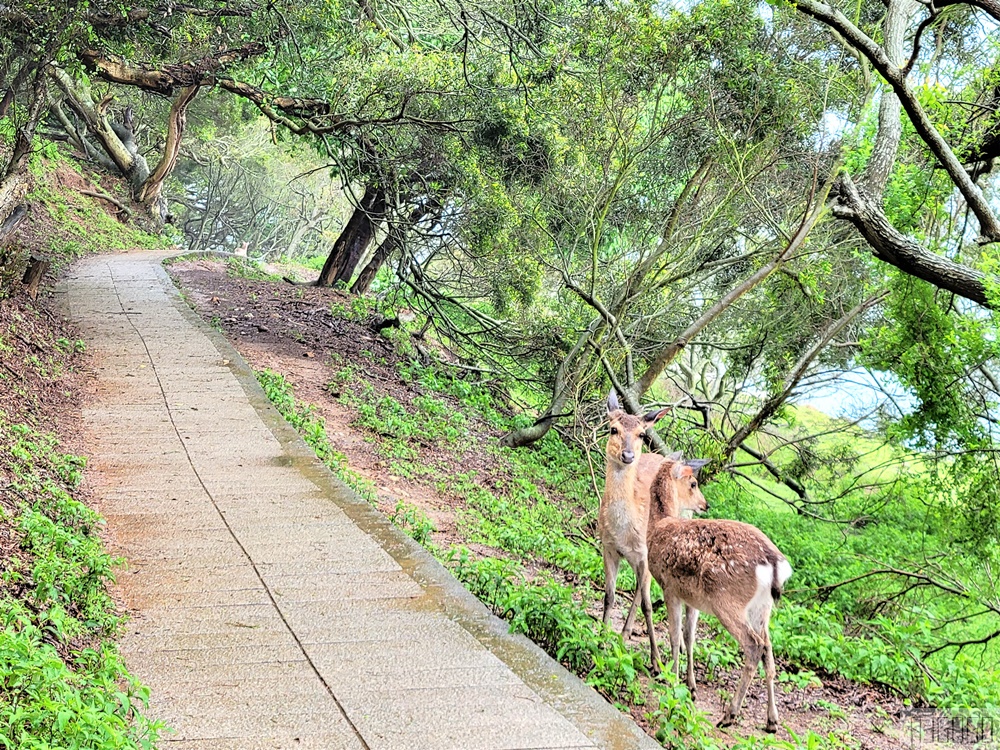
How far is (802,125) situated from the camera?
10008 millimetres

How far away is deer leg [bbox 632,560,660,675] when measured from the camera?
542 centimetres

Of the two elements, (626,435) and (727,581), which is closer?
(727,581)

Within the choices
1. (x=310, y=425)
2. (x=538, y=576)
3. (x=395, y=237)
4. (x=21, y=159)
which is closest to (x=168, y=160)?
(x=21, y=159)

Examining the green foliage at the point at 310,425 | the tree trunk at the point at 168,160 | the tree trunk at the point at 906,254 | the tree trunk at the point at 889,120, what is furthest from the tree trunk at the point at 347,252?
the tree trunk at the point at 906,254

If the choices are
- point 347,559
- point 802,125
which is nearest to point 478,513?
point 347,559

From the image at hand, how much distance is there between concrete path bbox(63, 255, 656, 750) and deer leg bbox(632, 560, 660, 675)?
2.69ft

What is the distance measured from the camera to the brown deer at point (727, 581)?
4.96 metres

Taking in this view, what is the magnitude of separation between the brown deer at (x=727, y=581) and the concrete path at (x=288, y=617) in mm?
907

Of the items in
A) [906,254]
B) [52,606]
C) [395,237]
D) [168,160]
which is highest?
[906,254]

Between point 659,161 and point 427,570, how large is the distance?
807 centimetres

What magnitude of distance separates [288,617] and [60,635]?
121cm

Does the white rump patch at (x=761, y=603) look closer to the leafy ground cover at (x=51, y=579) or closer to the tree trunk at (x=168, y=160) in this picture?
the leafy ground cover at (x=51, y=579)

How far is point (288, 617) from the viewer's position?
17.2 ft

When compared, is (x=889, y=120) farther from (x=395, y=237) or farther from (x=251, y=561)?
(x=395, y=237)
